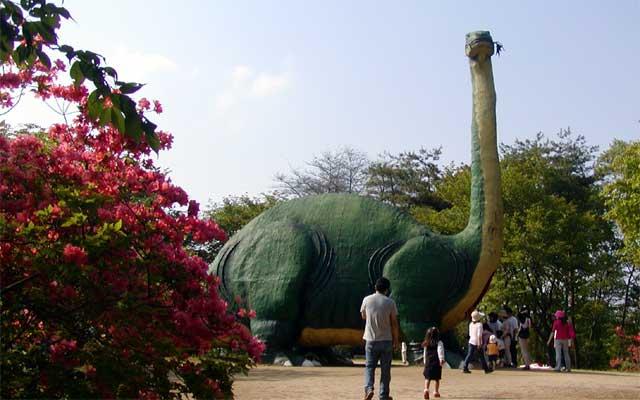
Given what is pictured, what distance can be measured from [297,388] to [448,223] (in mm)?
20155

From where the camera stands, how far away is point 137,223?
19.7ft

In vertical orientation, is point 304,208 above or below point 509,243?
below

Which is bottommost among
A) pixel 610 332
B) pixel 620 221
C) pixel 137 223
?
pixel 137 223

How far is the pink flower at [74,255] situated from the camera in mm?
5309

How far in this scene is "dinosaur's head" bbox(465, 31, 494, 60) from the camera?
1506 cm

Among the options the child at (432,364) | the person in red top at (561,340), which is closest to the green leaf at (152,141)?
the child at (432,364)

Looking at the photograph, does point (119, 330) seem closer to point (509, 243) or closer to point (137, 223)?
point (137, 223)

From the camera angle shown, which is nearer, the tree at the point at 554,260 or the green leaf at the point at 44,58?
the green leaf at the point at 44,58

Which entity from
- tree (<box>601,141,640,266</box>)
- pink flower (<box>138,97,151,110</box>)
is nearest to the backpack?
tree (<box>601,141,640,266</box>)

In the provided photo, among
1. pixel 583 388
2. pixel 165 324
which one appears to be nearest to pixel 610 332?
pixel 583 388

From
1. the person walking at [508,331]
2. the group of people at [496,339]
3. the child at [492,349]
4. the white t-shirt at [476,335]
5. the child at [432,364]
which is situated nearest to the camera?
the child at [432,364]

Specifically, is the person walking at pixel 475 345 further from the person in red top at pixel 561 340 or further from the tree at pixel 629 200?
the tree at pixel 629 200

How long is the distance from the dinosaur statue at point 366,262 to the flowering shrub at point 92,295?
29.0ft

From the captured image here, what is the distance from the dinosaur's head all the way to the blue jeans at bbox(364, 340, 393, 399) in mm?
7905
